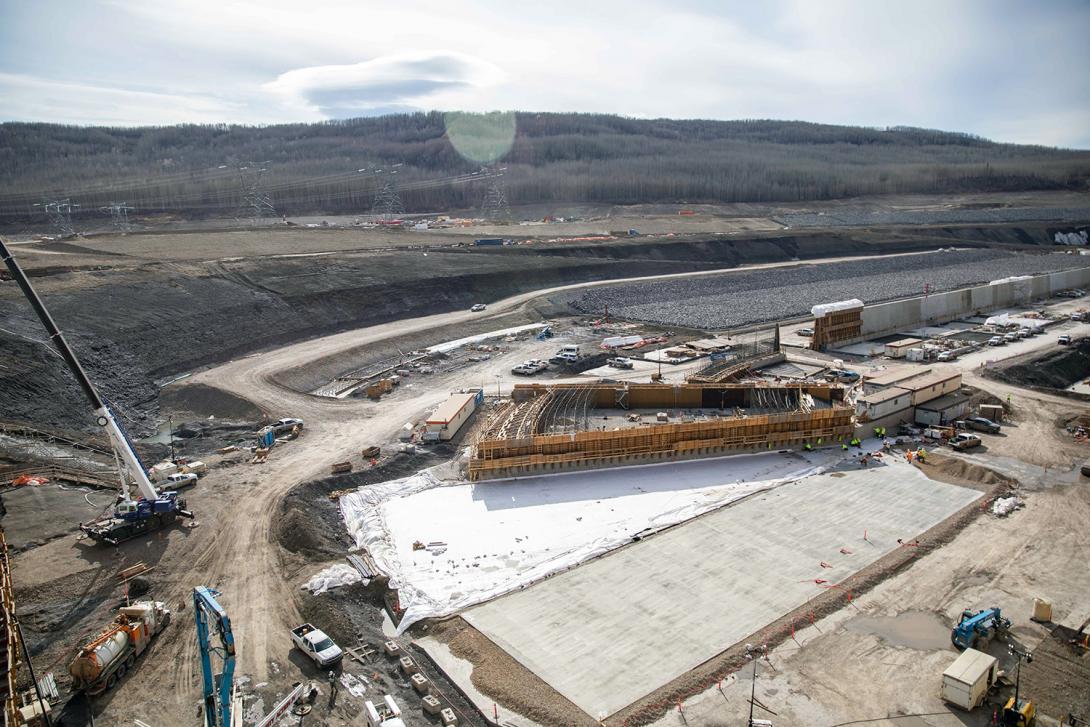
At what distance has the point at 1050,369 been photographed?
3409 centimetres

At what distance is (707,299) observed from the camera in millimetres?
52250

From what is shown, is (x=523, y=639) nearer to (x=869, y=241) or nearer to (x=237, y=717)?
(x=237, y=717)

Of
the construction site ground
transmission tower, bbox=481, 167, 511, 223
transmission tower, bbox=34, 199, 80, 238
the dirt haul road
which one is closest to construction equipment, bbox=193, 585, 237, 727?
the construction site ground

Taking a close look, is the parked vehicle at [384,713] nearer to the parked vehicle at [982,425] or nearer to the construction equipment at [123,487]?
the construction equipment at [123,487]

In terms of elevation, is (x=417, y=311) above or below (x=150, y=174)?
below

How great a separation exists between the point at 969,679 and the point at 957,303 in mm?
39669

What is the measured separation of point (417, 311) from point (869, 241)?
57217mm

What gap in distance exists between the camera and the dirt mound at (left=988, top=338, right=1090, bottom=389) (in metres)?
32.6

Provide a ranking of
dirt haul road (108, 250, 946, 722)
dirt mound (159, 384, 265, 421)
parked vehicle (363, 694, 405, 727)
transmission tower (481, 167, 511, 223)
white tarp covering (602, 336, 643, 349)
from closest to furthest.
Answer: parked vehicle (363, 694, 405, 727), dirt haul road (108, 250, 946, 722), dirt mound (159, 384, 265, 421), white tarp covering (602, 336, 643, 349), transmission tower (481, 167, 511, 223)

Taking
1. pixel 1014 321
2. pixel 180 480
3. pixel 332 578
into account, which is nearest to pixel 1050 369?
pixel 1014 321

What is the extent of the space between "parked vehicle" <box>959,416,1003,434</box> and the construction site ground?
0.96 metres

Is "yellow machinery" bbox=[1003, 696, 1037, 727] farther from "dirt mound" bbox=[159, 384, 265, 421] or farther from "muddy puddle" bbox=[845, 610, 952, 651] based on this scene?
"dirt mound" bbox=[159, 384, 265, 421]

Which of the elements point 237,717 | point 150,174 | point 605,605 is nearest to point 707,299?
point 605,605

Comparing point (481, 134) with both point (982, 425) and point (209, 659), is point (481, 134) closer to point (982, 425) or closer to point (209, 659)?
point (982, 425)
